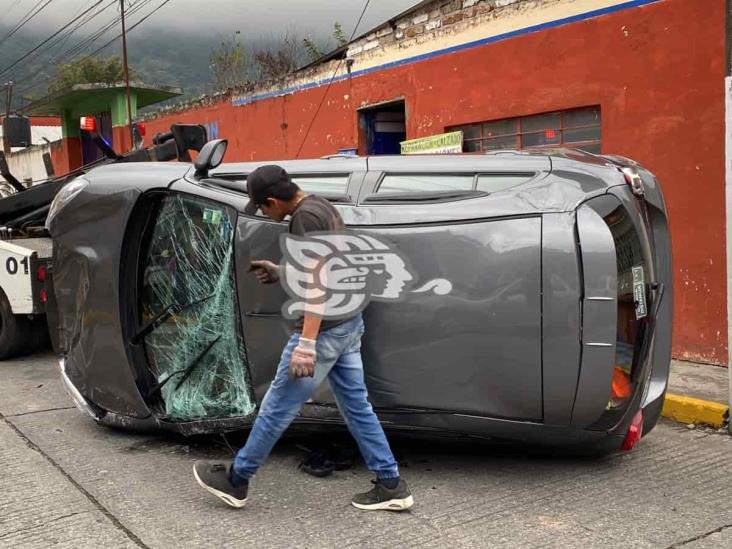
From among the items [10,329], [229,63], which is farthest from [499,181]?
[229,63]

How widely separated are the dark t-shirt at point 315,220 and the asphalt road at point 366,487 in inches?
36.1

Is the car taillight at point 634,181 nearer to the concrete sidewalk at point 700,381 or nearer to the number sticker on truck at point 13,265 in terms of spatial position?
the concrete sidewalk at point 700,381

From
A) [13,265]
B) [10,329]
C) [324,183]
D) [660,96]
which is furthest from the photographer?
[10,329]

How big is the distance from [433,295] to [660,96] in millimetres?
3865

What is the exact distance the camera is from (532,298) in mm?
3383

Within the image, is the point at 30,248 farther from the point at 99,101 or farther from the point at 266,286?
the point at 99,101

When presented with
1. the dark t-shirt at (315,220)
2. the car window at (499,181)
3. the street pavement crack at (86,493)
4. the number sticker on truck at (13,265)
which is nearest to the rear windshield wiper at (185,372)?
the street pavement crack at (86,493)

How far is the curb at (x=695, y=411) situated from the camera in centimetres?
471

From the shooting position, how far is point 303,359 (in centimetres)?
320

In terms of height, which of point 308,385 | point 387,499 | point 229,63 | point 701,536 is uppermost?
point 229,63

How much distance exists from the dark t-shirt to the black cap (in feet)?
0.38

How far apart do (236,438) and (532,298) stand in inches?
82.4

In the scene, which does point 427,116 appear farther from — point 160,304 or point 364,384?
point 364,384

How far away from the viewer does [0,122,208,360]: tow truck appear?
6.66 meters
